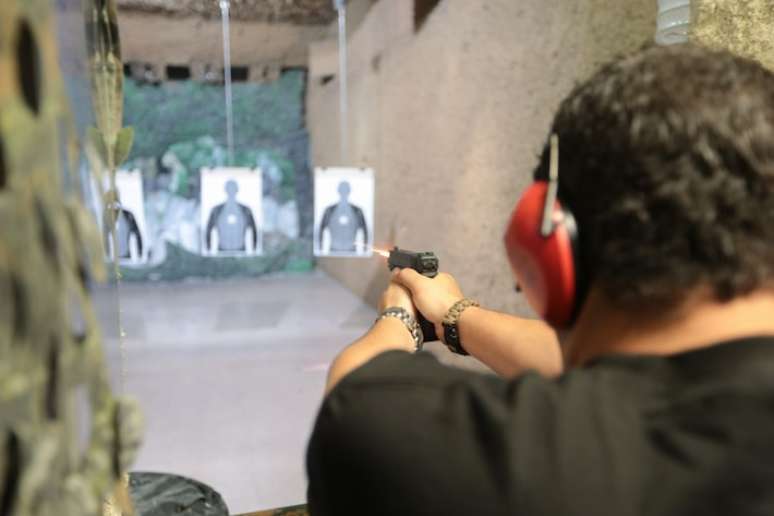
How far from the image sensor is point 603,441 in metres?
0.45

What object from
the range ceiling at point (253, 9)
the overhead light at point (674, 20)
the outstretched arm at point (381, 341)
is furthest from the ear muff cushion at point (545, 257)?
the range ceiling at point (253, 9)

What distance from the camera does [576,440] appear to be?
45 cm

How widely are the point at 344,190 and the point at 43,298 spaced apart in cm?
234

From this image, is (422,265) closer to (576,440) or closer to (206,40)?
(576,440)

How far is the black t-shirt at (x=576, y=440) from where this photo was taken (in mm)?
437

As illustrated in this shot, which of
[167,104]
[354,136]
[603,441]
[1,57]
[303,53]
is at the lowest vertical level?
[603,441]

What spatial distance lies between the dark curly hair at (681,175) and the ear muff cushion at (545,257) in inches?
1.2

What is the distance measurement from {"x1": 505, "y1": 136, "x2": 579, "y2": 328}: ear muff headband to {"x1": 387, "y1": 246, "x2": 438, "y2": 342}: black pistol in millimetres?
451

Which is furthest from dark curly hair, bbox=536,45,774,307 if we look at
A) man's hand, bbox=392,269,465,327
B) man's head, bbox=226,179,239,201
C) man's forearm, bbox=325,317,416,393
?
man's head, bbox=226,179,239,201

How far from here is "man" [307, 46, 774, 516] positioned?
0.44 metres

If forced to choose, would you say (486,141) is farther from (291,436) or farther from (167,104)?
(167,104)

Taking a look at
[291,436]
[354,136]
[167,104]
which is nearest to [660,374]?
[291,436]

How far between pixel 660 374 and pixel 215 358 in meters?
2.47

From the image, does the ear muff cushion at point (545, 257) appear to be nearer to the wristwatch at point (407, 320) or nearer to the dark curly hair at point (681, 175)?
the dark curly hair at point (681, 175)
